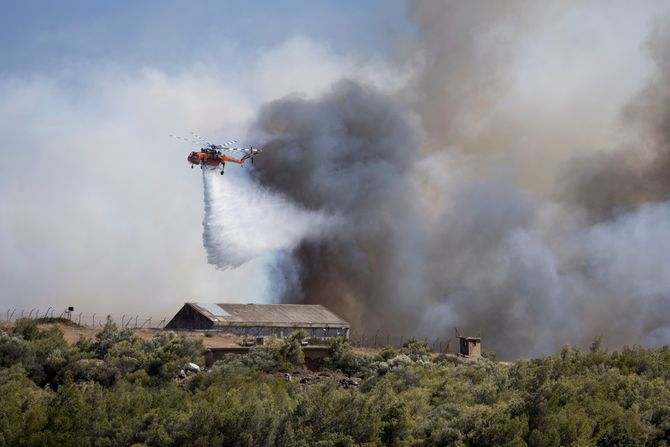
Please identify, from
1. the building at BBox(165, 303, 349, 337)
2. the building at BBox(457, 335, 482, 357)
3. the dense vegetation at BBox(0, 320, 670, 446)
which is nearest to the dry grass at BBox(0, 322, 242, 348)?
the building at BBox(165, 303, 349, 337)

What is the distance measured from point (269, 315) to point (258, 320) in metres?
2.07

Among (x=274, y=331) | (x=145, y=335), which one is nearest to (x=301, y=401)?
(x=145, y=335)

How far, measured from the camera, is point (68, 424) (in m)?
45.2

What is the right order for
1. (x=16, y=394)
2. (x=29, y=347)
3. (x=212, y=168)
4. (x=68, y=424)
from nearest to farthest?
1. (x=68, y=424)
2. (x=16, y=394)
3. (x=29, y=347)
4. (x=212, y=168)

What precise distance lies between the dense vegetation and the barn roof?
57.3 ft

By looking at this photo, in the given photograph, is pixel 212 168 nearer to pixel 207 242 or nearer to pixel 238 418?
pixel 207 242

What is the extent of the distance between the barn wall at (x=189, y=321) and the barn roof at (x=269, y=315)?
1.07 ft

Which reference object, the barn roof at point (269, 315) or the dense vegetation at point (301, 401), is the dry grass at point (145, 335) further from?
the dense vegetation at point (301, 401)

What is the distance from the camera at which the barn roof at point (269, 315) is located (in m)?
83.4

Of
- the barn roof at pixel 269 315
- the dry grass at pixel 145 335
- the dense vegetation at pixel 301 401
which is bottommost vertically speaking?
the dense vegetation at pixel 301 401

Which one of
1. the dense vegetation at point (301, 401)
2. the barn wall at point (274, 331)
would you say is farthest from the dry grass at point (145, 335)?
the dense vegetation at point (301, 401)

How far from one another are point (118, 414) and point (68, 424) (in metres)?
2.44

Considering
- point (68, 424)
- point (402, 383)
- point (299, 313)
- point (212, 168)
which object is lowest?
point (68, 424)

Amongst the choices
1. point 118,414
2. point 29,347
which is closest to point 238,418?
point 118,414
